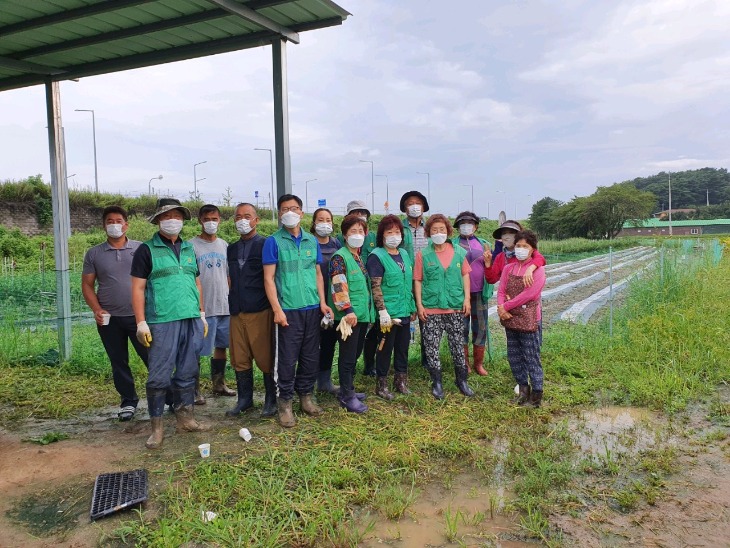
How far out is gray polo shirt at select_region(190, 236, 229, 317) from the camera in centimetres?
462

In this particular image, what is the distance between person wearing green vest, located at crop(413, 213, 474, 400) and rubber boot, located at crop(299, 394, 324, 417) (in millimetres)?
1101

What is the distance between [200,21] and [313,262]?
93.5 inches

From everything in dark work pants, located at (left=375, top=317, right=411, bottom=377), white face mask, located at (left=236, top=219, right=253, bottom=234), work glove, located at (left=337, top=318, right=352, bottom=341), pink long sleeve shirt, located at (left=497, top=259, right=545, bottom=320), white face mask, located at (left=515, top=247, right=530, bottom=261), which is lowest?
dark work pants, located at (left=375, top=317, right=411, bottom=377)

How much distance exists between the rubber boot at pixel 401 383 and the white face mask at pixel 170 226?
2.31m

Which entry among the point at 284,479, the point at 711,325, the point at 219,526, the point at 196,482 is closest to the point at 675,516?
the point at 284,479

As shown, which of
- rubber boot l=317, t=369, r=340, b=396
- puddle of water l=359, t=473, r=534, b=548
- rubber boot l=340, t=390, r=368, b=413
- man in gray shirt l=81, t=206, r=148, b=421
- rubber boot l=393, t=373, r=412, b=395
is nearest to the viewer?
puddle of water l=359, t=473, r=534, b=548

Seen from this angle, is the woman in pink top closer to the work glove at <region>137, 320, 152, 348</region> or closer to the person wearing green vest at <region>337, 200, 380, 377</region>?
the person wearing green vest at <region>337, 200, 380, 377</region>

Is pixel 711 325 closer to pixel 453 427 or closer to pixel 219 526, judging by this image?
pixel 453 427

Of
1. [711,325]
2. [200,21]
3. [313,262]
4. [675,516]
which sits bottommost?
[675,516]

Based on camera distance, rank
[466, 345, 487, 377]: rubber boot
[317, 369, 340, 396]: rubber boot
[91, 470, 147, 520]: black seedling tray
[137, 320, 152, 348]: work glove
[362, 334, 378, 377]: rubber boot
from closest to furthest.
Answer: [91, 470, 147, 520]: black seedling tray, [137, 320, 152, 348]: work glove, [317, 369, 340, 396]: rubber boot, [362, 334, 378, 377]: rubber boot, [466, 345, 487, 377]: rubber boot

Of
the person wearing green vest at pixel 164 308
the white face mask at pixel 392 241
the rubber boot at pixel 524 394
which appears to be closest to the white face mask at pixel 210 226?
the person wearing green vest at pixel 164 308

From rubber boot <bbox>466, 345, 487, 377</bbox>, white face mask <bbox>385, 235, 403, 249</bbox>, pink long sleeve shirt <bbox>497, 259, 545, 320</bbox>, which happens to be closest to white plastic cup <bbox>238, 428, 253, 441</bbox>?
white face mask <bbox>385, 235, 403, 249</bbox>

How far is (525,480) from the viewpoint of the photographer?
3.23 meters

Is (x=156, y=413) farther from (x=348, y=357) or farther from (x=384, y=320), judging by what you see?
(x=384, y=320)
